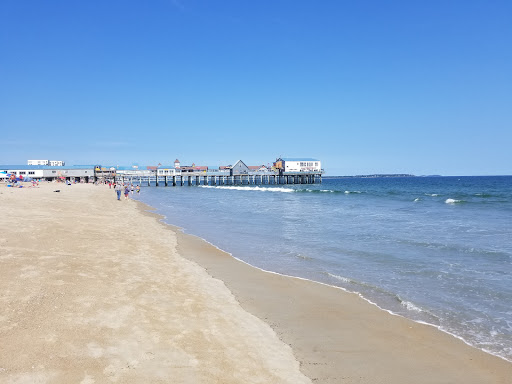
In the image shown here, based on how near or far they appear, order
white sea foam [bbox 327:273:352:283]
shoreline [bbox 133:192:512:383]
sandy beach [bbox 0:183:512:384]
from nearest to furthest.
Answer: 1. sandy beach [bbox 0:183:512:384]
2. shoreline [bbox 133:192:512:383]
3. white sea foam [bbox 327:273:352:283]

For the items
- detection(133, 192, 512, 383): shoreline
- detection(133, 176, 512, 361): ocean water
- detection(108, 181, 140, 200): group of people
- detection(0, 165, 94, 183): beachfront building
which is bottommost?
detection(133, 176, 512, 361): ocean water

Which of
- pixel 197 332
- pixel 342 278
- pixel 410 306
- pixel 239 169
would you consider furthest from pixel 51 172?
pixel 410 306

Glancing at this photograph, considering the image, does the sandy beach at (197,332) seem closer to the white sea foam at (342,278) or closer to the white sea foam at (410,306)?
the white sea foam at (410,306)

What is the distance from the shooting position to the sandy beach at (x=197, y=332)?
3984mm

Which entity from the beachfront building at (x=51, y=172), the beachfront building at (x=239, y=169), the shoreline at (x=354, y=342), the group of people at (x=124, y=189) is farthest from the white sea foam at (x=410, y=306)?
the beachfront building at (x=239, y=169)

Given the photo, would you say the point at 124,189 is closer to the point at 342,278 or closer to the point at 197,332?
the point at 342,278

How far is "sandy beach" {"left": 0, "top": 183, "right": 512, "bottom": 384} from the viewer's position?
3.98m

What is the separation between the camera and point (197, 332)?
16.6ft

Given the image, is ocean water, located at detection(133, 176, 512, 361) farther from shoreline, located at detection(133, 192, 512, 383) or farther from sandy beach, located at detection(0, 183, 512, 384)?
sandy beach, located at detection(0, 183, 512, 384)

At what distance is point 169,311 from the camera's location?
19.1 feet

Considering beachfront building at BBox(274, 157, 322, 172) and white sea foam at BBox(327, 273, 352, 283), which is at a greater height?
beachfront building at BBox(274, 157, 322, 172)

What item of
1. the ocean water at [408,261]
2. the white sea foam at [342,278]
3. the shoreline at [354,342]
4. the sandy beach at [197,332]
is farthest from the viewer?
the white sea foam at [342,278]

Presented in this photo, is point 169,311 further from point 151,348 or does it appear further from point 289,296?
point 289,296

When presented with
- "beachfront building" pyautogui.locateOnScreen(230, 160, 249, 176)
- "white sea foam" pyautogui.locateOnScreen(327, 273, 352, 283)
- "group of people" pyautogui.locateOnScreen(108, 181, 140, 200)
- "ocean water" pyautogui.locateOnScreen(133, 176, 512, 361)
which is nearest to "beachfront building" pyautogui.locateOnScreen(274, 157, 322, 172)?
"beachfront building" pyautogui.locateOnScreen(230, 160, 249, 176)
